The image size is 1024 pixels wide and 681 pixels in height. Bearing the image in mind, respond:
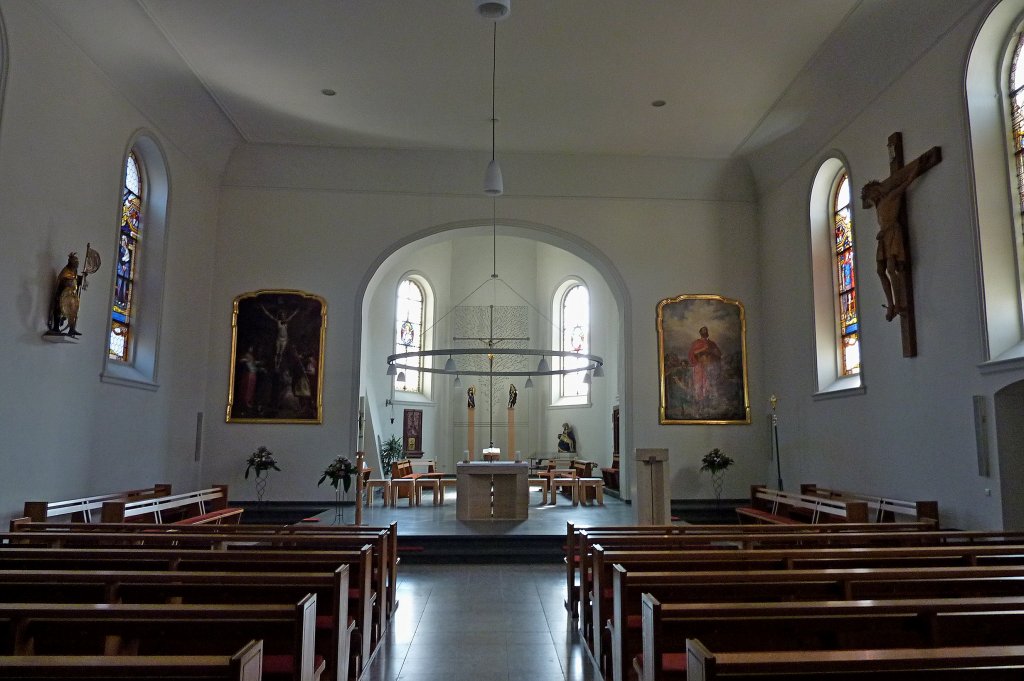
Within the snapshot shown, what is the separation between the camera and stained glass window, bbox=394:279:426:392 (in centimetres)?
1664

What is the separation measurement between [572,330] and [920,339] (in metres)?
10.6

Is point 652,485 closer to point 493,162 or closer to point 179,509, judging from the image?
point 493,162

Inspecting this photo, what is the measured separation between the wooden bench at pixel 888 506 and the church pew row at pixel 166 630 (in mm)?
5758

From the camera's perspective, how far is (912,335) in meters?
7.13

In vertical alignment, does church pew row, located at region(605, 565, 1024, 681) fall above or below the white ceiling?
below

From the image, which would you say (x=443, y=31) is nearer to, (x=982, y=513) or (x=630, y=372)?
(x=630, y=372)

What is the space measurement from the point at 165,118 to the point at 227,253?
246 cm

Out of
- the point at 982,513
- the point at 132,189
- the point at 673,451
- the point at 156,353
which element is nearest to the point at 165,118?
the point at 132,189

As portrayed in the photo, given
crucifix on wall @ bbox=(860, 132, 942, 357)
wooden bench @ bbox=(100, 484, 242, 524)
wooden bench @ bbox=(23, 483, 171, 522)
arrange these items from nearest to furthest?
wooden bench @ bbox=(23, 483, 171, 522) → wooden bench @ bbox=(100, 484, 242, 524) → crucifix on wall @ bbox=(860, 132, 942, 357)

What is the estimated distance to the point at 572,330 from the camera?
57.1 feet

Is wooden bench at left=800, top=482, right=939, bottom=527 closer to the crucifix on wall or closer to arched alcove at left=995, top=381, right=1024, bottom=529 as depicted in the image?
arched alcove at left=995, top=381, right=1024, bottom=529

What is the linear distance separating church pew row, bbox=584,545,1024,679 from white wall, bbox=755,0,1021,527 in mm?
2905

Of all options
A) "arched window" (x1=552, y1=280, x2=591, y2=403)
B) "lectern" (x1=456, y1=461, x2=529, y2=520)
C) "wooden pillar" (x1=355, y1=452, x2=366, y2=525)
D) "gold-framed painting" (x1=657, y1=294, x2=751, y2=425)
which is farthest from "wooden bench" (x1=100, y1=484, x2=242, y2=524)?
"arched window" (x1=552, y1=280, x2=591, y2=403)

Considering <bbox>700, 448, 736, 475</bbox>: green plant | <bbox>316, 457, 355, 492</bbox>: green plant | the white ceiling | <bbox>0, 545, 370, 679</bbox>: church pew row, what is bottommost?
<bbox>0, 545, 370, 679</bbox>: church pew row
